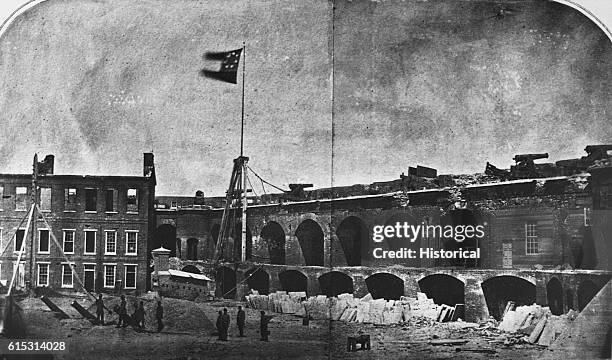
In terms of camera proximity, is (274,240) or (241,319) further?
(274,240)

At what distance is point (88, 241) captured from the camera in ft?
21.4

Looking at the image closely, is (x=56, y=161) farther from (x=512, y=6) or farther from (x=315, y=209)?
(x=512, y=6)

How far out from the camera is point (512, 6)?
673cm

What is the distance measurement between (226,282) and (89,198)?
139 cm

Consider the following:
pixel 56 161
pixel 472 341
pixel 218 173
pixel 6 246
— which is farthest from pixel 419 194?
pixel 6 246

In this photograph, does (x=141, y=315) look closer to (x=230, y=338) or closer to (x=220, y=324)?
(x=220, y=324)

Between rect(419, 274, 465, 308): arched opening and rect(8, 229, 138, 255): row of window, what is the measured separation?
2528 millimetres

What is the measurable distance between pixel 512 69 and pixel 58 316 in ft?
14.7

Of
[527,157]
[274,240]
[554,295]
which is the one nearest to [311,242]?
[274,240]

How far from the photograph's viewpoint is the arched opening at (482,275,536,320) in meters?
6.57

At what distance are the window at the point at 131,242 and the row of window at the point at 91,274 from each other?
0.12m

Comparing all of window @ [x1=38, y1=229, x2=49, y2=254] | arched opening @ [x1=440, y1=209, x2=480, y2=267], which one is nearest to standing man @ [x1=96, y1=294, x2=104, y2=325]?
window @ [x1=38, y1=229, x2=49, y2=254]

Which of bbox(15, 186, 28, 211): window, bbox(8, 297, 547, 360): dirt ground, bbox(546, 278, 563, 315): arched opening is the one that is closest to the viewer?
bbox(8, 297, 547, 360): dirt ground

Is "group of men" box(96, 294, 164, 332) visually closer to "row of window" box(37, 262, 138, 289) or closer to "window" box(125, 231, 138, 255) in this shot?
"row of window" box(37, 262, 138, 289)
